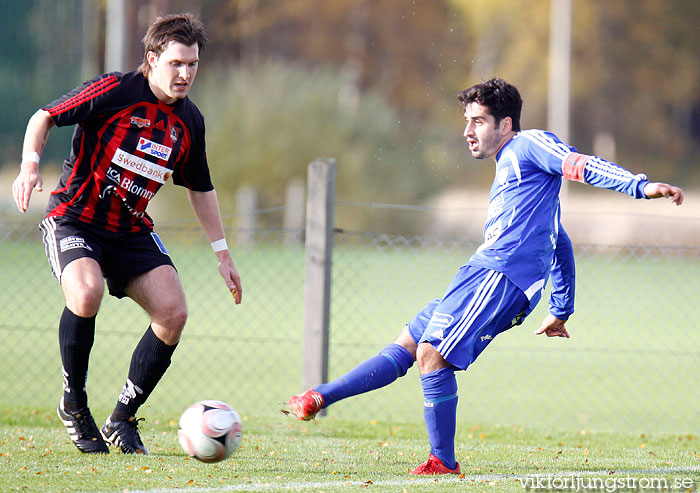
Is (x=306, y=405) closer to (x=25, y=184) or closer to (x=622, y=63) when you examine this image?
(x=25, y=184)

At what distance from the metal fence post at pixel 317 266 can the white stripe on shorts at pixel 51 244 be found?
7.82ft

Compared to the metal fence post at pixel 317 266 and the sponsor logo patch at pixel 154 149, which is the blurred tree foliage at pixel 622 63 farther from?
the sponsor logo patch at pixel 154 149

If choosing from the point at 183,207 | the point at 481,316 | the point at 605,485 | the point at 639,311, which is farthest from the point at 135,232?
the point at 183,207

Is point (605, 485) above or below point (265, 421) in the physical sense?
above

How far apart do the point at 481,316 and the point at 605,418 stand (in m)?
4.70

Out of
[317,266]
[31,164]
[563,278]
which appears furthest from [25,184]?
[317,266]

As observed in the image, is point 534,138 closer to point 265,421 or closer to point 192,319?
point 265,421

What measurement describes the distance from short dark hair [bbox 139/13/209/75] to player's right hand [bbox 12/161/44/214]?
2.71 feet

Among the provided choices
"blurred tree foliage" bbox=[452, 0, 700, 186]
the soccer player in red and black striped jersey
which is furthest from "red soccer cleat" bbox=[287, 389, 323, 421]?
"blurred tree foliage" bbox=[452, 0, 700, 186]

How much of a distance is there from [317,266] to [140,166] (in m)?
2.32

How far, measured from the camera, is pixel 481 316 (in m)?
4.40

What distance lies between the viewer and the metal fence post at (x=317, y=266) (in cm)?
693

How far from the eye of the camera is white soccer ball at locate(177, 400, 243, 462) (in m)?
4.30

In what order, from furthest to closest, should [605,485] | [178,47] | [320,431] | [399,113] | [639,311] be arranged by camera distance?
1. [399,113]
2. [639,311]
3. [320,431]
4. [178,47]
5. [605,485]
